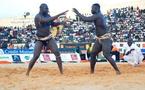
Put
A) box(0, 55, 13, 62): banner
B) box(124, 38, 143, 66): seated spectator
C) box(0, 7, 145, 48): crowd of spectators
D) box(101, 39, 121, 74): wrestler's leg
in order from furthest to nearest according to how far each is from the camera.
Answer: box(0, 7, 145, 48): crowd of spectators
box(0, 55, 13, 62): banner
box(124, 38, 143, 66): seated spectator
box(101, 39, 121, 74): wrestler's leg

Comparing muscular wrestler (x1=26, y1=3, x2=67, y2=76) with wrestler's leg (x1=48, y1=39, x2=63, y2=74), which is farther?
wrestler's leg (x1=48, y1=39, x2=63, y2=74)

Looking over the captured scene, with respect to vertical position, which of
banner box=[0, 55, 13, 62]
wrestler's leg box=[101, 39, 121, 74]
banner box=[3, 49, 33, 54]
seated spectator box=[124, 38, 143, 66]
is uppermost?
wrestler's leg box=[101, 39, 121, 74]

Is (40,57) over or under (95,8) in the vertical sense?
under

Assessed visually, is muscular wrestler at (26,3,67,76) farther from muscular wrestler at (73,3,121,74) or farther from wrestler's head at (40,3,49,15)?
muscular wrestler at (73,3,121,74)

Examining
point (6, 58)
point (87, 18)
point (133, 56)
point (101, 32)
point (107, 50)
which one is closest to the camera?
point (87, 18)

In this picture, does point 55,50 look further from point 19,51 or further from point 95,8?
point 19,51

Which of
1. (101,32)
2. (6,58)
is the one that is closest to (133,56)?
(101,32)

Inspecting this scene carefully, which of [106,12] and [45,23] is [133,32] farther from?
[45,23]

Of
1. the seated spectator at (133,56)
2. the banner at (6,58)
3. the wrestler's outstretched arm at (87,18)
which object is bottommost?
the banner at (6,58)

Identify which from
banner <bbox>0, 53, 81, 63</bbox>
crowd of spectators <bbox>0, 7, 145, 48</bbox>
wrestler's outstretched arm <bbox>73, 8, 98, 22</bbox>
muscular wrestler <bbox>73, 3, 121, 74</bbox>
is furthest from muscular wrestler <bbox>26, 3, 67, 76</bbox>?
crowd of spectators <bbox>0, 7, 145, 48</bbox>

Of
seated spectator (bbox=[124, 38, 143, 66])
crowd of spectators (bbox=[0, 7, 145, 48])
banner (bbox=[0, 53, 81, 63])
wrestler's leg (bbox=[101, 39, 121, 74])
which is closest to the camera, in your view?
wrestler's leg (bbox=[101, 39, 121, 74])

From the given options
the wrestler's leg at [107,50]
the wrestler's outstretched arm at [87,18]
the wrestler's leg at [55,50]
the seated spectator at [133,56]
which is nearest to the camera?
the wrestler's outstretched arm at [87,18]

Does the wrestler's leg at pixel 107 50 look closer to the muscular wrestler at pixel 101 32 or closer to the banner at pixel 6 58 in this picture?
→ the muscular wrestler at pixel 101 32

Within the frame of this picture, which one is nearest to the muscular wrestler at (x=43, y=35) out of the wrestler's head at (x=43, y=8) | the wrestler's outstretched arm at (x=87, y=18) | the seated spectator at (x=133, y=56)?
the wrestler's head at (x=43, y=8)
